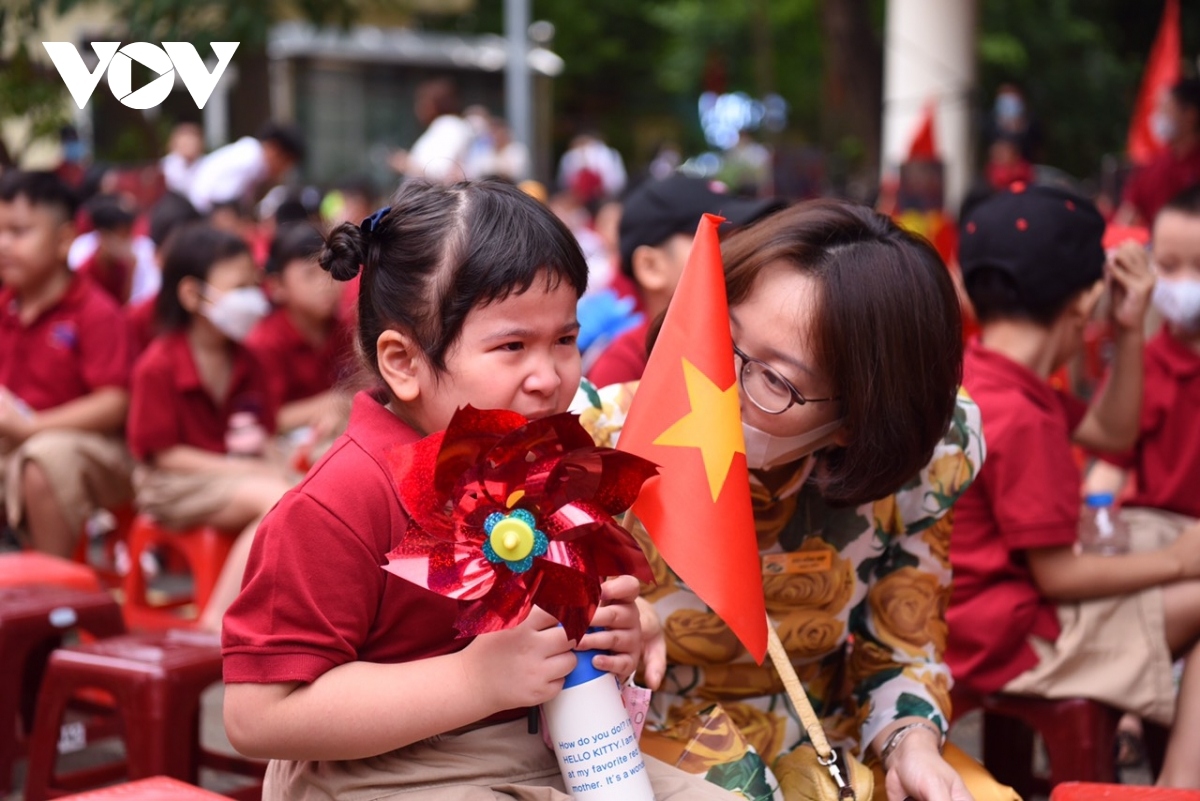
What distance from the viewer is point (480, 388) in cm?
175

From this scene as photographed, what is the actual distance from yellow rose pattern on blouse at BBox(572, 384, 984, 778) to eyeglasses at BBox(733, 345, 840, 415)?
22cm

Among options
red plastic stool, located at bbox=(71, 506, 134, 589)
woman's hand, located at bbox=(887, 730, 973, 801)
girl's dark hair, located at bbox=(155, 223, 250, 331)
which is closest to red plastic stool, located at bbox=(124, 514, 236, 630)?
red plastic stool, located at bbox=(71, 506, 134, 589)

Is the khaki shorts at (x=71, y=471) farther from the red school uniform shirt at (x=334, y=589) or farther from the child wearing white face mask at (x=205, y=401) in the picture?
the red school uniform shirt at (x=334, y=589)

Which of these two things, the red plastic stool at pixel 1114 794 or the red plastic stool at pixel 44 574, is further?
the red plastic stool at pixel 44 574

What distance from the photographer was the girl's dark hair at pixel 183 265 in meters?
4.75

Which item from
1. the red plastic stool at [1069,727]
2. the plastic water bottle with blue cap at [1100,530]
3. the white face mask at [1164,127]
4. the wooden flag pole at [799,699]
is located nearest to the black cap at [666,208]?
the plastic water bottle with blue cap at [1100,530]

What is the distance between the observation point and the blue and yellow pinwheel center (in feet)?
5.10

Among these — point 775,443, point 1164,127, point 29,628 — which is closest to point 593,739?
point 775,443

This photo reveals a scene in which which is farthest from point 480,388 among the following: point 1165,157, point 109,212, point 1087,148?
point 1087,148

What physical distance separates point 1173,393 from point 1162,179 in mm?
4980

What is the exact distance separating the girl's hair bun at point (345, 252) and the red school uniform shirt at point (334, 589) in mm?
234

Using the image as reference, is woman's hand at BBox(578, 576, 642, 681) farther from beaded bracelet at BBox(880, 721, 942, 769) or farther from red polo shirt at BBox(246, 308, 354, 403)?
red polo shirt at BBox(246, 308, 354, 403)

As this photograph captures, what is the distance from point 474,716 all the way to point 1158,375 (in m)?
2.39

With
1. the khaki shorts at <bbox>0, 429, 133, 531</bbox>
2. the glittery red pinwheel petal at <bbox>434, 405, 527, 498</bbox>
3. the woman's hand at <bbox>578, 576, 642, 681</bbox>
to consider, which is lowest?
the khaki shorts at <bbox>0, 429, 133, 531</bbox>
